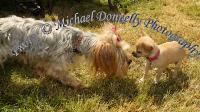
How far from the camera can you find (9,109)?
5.42 meters

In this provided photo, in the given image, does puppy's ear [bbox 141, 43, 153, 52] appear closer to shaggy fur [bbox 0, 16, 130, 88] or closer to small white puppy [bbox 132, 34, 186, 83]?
small white puppy [bbox 132, 34, 186, 83]

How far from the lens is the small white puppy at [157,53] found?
18.7 ft

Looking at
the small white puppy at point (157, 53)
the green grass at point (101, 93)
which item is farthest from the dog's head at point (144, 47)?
the green grass at point (101, 93)

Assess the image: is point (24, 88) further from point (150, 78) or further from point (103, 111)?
point (150, 78)

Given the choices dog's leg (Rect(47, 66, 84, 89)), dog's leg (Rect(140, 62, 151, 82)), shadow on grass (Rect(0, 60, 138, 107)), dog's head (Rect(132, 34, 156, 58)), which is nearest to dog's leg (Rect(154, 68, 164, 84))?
dog's leg (Rect(140, 62, 151, 82))

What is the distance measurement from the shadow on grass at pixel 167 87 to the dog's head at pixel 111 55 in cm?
59

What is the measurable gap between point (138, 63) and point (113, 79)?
847 millimetres

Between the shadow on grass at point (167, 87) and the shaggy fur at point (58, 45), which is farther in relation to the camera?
the shadow on grass at point (167, 87)

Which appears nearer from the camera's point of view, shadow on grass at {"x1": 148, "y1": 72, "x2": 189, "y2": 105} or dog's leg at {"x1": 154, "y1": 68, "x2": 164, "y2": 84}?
shadow on grass at {"x1": 148, "y1": 72, "x2": 189, "y2": 105}

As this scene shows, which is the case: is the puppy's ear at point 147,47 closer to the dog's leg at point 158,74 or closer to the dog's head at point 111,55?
the dog's head at point 111,55

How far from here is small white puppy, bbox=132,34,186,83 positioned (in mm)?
5715

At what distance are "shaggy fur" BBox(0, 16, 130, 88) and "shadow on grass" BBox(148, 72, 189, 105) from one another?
57 centimetres

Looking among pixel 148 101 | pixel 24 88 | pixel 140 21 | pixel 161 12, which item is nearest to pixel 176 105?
pixel 148 101

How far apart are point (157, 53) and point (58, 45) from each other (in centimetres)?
150
